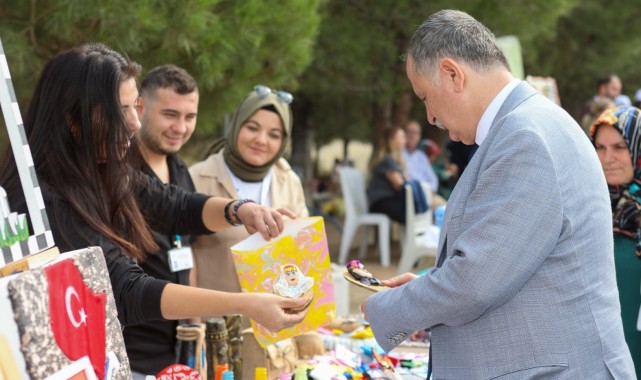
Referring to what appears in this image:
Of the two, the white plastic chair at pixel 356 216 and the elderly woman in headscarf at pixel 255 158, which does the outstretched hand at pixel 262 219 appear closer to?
the elderly woman in headscarf at pixel 255 158

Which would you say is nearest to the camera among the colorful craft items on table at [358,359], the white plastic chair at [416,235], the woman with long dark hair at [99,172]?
the woman with long dark hair at [99,172]

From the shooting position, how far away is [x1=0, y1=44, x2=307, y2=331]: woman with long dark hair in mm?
2002

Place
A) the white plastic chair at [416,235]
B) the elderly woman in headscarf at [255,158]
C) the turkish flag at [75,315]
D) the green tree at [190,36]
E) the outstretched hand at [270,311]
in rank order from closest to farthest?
1. the turkish flag at [75,315]
2. the outstretched hand at [270,311]
3. the elderly woman in headscarf at [255,158]
4. the green tree at [190,36]
5. the white plastic chair at [416,235]

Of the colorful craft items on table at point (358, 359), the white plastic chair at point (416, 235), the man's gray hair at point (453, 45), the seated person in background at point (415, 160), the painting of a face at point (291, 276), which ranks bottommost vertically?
the white plastic chair at point (416, 235)

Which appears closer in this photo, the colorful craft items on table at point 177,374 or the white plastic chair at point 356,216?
the colorful craft items on table at point 177,374

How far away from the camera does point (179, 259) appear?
112 inches

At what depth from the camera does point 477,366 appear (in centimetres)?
186

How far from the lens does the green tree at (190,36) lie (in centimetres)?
394

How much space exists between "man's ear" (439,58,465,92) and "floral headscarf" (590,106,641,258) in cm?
169

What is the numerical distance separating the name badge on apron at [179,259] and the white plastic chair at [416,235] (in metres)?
5.02

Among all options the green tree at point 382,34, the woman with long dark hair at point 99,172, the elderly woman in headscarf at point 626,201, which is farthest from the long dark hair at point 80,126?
the green tree at point 382,34

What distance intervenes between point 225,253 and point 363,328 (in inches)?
26.2

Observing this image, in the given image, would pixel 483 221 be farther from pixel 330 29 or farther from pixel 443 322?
pixel 330 29

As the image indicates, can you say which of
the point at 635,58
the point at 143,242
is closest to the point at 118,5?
the point at 143,242
